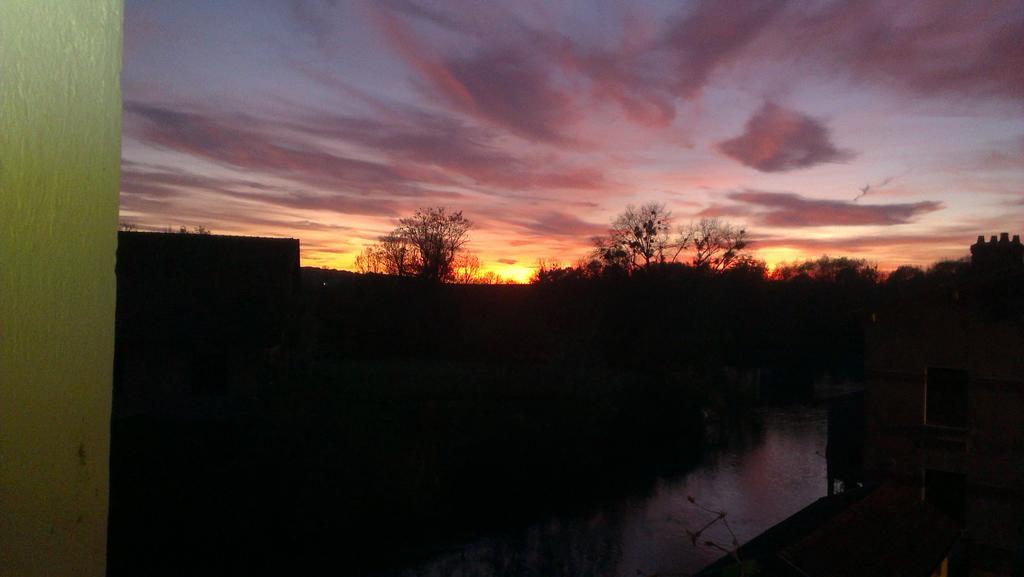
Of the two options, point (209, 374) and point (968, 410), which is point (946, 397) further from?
point (209, 374)

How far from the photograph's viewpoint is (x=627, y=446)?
1001 inches

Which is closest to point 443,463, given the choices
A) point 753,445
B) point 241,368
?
point 241,368

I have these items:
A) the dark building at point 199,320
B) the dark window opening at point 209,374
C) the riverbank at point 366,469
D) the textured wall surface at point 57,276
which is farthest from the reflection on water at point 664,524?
the textured wall surface at point 57,276

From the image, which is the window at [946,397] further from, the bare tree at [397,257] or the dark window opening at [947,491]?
the bare tree at [397,257]

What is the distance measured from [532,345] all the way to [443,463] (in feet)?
39.7

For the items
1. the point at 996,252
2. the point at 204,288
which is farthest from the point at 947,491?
the point at 204,288

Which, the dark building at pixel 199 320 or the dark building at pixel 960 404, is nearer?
the dark building at pixel 960 404

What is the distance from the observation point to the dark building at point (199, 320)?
17.1 meters

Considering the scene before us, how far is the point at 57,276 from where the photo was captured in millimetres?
676

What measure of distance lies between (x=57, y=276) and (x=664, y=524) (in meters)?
19.3

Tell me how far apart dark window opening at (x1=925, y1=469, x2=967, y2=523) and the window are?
3.07ft

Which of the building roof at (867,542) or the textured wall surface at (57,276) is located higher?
the textured wall surface at (57,276)

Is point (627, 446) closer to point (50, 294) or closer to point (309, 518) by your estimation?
point (309, 518)

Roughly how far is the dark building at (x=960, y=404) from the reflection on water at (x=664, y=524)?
458 centimetres
